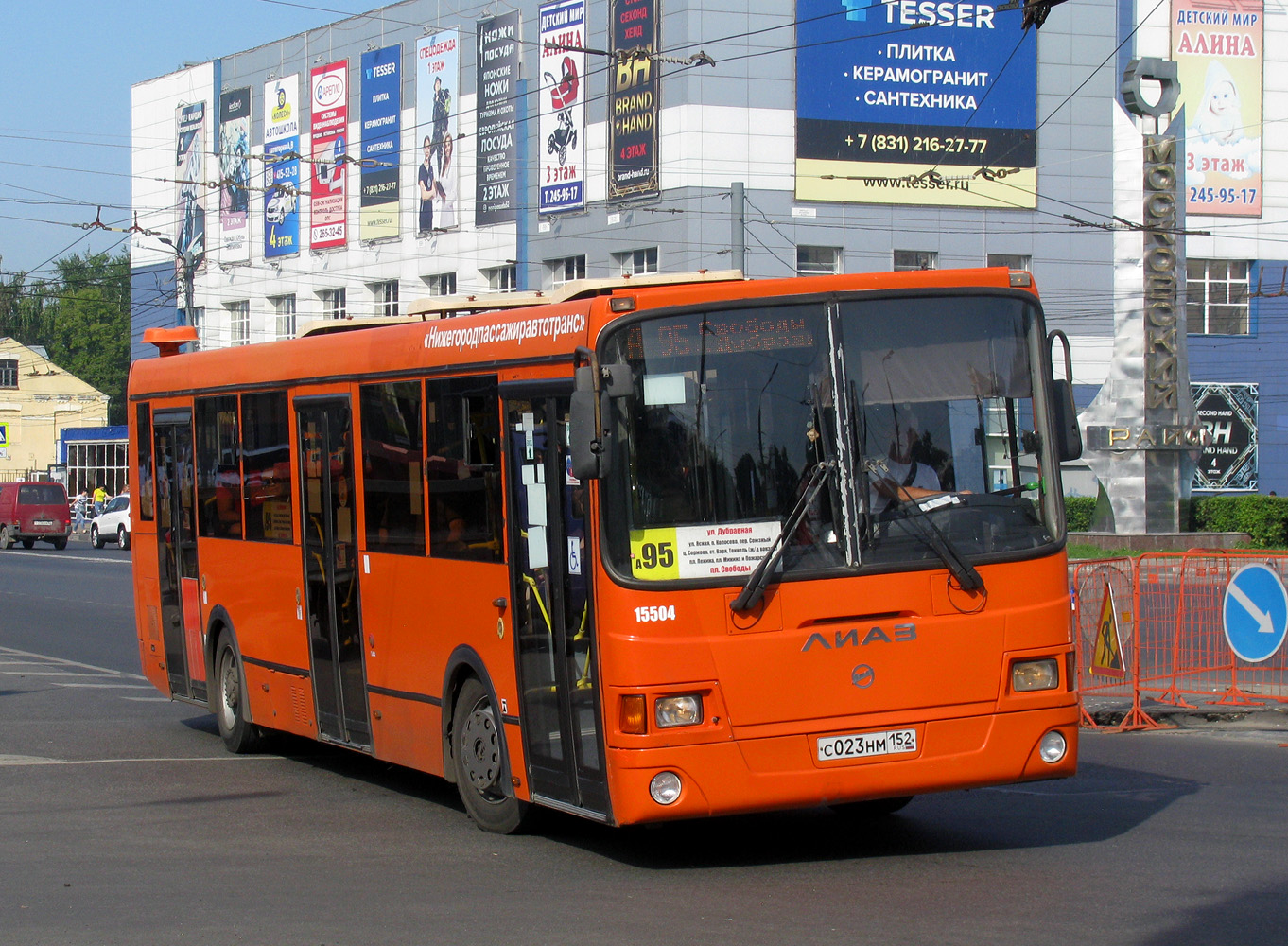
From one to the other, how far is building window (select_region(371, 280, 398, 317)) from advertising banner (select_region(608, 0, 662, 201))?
42.0 feet

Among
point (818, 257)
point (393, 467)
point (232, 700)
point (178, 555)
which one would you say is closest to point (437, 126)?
point (818, 257)

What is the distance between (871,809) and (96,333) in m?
123

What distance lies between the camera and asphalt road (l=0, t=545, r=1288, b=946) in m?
6.54

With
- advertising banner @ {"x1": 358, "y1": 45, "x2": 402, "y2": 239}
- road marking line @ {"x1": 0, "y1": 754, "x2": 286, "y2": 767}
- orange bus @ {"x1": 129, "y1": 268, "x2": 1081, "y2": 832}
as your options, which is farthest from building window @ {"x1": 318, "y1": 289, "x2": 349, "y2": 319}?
orange bus @ {"x1": 129, "y1": 268, "x2": 1081, "y2": 832}

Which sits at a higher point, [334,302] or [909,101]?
[909,101]

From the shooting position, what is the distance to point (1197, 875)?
24.0ft

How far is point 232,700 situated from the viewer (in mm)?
12094

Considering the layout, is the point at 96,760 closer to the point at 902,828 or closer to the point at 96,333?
the point at 902,828

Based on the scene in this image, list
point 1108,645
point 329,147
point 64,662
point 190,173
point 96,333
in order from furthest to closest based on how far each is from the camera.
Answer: point 96,333, point 190,173, point 329,147, point 64,662, point 1108,645

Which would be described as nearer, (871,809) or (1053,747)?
(1053,747)

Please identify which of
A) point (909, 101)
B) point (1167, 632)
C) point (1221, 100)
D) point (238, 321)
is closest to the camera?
point (1167, 632)

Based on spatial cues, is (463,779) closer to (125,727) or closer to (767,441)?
(767,441)

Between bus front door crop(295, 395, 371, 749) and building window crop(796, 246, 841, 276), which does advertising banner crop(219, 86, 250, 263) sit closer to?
building window crop(796, 246, 841, 276)

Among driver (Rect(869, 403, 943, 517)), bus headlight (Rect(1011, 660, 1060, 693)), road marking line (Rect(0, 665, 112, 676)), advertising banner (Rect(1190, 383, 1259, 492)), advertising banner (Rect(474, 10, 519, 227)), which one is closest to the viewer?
driver (Rect(869, 403, 943, 517))
